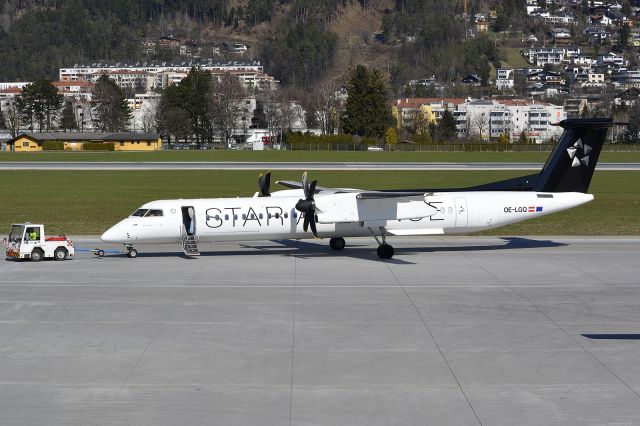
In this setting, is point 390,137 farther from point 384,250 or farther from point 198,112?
point 384,250

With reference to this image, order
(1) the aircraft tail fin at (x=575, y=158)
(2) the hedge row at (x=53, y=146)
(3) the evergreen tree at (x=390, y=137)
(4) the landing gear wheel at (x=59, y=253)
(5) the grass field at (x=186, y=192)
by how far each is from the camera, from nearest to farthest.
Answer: (4) the landing gear wheel at (x=59, y=253)
(1) the aircraft tail fin at (x=575, y=158)
(5) the grass field at (x=186, y=192)
(2) the hedge row at (x=53, y=146)
(3) the evergreen tree at (x=390, y=137)

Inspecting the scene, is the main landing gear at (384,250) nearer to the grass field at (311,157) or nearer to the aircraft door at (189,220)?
the aircraft door at (189,220)

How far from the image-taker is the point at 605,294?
2930 cm

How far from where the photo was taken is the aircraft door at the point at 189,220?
35.8 m

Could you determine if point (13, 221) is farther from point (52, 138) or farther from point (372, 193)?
point (52, 138)

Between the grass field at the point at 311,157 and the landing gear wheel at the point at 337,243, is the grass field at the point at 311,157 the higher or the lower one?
the lower one

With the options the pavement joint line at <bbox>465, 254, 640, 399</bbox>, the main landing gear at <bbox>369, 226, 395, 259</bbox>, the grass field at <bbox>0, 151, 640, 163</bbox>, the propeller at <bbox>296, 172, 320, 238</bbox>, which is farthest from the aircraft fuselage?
the grass field at <bbox>0, 151, 640, 163</bbox>

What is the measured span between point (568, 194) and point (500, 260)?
4.31 meters

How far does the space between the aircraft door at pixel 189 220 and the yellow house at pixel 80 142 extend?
131075 mm

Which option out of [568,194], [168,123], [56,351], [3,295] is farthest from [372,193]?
[168,123]

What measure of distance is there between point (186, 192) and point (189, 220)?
31.8 m

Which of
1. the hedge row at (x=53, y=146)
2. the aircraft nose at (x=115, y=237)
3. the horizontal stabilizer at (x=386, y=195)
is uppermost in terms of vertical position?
the horizontal stabilizer at (x=386, y=195)

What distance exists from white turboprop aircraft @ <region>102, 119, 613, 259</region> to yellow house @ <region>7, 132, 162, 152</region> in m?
131

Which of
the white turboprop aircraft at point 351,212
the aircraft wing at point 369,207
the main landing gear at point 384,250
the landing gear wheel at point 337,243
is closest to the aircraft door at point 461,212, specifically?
the white turboprop aircraft at point 351,212
